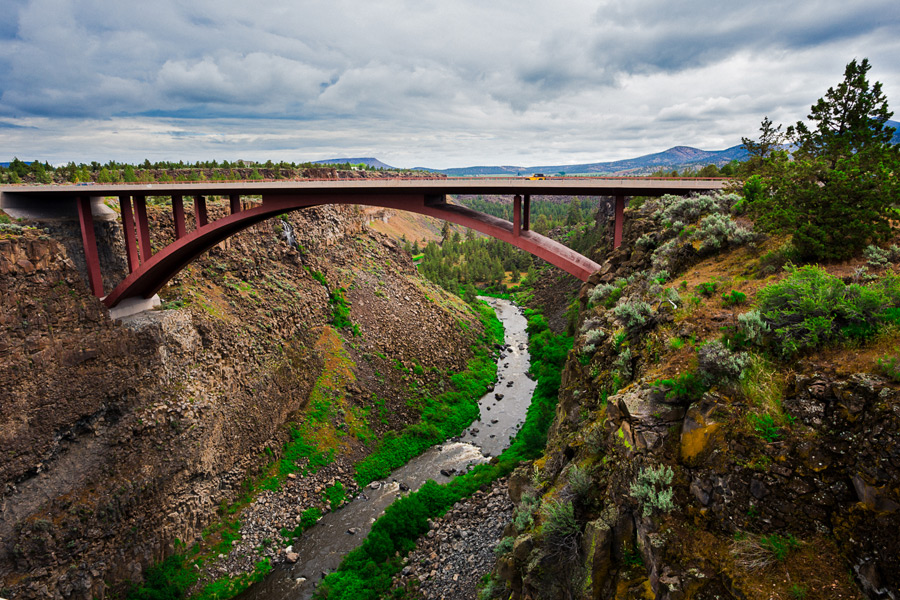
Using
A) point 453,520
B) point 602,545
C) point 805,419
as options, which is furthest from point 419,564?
point 805,419

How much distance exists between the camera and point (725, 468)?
552cm

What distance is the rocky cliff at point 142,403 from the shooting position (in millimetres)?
15320

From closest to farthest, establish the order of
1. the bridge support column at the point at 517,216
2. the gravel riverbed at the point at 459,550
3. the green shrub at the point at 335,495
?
the bridge support column at the point at 517,216
the gravel riverbed at the point at 459,550
the green shrub at the point at 335,495

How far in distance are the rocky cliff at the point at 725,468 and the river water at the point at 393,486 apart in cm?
1141

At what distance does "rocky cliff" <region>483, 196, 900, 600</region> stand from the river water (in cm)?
1141

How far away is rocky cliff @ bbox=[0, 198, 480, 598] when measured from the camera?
15.3 metres

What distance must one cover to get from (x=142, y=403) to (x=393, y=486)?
1184cm

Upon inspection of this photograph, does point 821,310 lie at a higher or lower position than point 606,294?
higher

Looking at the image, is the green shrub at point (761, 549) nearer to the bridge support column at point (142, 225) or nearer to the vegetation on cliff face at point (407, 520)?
the vegetation on cliff face at point (407, 520)

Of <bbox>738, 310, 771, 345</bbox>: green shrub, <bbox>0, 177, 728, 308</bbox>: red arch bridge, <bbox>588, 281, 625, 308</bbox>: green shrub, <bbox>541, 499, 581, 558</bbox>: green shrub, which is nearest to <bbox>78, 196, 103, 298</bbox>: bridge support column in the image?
<bbox>0, 177, 728, 308</bbox>: red arch bridge

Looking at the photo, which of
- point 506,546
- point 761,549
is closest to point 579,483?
point 761,549

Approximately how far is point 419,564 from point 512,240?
12.9 metres

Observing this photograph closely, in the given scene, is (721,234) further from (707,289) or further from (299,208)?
(299,208)

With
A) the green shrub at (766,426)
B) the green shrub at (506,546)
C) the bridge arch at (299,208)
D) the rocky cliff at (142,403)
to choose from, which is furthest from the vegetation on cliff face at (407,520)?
the green shrub at (766,426)
